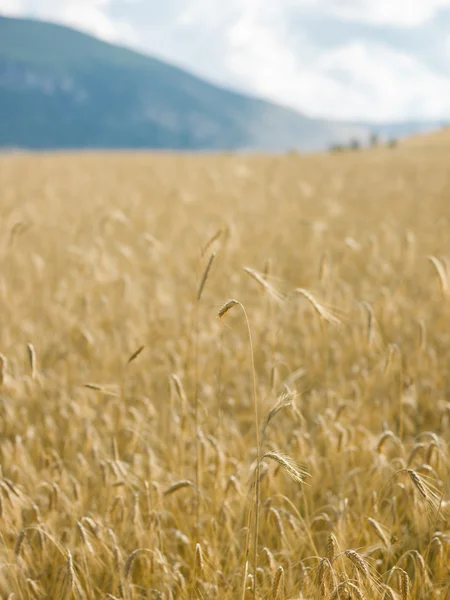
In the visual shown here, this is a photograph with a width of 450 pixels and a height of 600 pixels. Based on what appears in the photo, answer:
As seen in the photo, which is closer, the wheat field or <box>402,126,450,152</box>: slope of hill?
the wheat field

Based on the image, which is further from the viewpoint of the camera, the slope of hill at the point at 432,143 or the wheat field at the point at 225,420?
the slope of hill at the point at 432,143

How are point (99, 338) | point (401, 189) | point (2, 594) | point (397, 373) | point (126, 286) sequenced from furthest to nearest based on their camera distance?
point (401, 189), point (126, 286), point (99, 338), point (397, 373), point (2, 594)

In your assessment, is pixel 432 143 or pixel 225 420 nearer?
pixel 225 420

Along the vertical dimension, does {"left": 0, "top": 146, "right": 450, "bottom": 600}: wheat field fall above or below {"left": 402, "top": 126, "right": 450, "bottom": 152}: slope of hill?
below

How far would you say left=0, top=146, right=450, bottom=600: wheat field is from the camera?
4.90ft

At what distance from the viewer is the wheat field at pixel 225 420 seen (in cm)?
149

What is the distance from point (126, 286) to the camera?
3514mm

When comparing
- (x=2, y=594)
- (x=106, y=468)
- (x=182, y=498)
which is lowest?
(x=2, y=594)

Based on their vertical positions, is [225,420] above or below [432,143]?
below

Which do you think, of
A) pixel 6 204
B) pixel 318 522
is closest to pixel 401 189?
pixel 6 204

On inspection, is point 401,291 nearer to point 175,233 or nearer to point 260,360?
point 260,360

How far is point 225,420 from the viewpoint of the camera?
2408 millimetres

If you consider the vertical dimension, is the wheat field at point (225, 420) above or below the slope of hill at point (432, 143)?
below

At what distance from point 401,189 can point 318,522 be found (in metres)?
8.32
